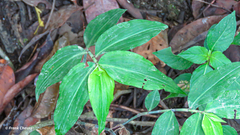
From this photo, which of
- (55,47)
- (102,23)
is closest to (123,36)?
(102,23)

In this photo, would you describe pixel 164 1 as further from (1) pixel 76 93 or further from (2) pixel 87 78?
(1) pixel 76 93

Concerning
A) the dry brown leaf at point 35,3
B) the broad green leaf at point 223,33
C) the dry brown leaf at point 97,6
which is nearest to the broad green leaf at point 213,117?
the broad green leaf at point 223,33

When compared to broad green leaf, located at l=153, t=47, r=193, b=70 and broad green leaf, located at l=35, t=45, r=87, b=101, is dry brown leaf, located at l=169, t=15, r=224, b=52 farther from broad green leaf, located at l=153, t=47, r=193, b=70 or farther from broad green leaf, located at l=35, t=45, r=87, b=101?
broad green leaf, located at l=35, t=45, r=87, b=101

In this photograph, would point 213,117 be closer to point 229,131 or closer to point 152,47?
point 229,131

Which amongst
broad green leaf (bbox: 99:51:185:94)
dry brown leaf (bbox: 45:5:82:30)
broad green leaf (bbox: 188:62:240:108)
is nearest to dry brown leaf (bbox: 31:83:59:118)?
dry brown leaf (bbox: 45:5:82:30)

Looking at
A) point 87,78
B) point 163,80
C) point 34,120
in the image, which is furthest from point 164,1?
point 34,120

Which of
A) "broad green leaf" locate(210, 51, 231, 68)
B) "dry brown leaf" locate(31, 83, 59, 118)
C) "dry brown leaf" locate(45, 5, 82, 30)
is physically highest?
"dry brown leaf" locate(45, 5, 82, 30)
